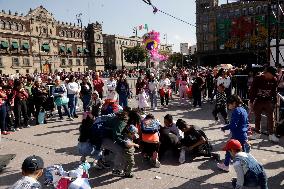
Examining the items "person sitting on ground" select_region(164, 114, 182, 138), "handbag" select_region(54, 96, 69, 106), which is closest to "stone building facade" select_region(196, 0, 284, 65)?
"handbag" select_region(54, 96, 69, 106)

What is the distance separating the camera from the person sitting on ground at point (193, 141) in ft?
23.1

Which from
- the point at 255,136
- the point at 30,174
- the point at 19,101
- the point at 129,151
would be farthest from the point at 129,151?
the point at 19,101

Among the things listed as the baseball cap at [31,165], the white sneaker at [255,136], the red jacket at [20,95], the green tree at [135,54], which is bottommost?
the white sneaker at [255,136]

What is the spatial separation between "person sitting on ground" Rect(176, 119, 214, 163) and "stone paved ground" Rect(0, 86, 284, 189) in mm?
185

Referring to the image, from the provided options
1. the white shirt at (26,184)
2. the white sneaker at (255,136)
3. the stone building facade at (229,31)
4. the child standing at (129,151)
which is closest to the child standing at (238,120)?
the child standing at (129,151)

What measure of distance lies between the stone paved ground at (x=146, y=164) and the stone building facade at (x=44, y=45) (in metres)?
58.2

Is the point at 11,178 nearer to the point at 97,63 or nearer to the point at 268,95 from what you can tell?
the point at 268,95

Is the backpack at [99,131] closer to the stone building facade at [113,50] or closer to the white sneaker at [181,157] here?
the white sneaker at [181,157]

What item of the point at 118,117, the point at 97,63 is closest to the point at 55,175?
the point at 118,117

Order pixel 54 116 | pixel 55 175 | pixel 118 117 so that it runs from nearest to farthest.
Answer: pixel 55 175, pixel 118 117, pixel 54 116

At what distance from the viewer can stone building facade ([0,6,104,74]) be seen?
63406mm

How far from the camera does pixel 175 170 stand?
658 centimetres

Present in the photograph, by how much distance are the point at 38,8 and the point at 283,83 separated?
2894 inches

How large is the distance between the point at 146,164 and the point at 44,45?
69.4 m
